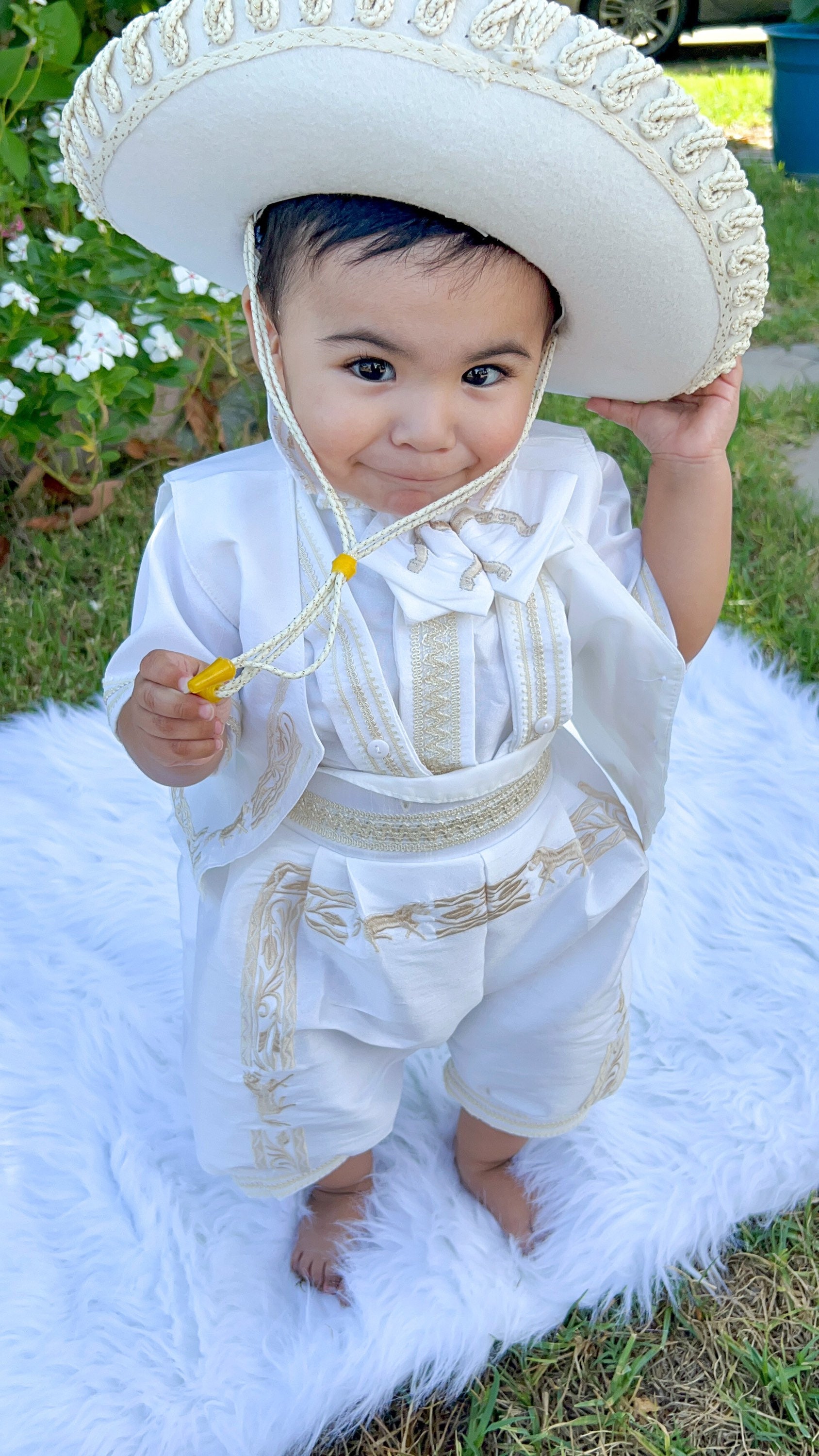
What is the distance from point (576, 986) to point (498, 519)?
0.50 m

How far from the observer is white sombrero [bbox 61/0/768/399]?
29.6 inches

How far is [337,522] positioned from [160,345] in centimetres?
137

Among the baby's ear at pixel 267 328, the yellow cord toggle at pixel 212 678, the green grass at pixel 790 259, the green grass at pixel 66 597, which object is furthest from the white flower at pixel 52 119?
the green grass at pixel 790 259

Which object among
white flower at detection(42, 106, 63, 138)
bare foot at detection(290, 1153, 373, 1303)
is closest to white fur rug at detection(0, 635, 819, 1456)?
bare foot at detection(290, 1153, 373, 1303)

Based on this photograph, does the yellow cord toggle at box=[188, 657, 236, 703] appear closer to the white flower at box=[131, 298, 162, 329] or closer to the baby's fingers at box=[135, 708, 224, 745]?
the baby's fingers at box=[135, 708, 224, 745]

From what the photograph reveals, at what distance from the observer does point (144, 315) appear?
7.48 feet

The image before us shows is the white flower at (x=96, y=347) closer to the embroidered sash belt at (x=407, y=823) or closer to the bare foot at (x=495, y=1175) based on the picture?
the embroidered sash belt at (x=407, y=823)

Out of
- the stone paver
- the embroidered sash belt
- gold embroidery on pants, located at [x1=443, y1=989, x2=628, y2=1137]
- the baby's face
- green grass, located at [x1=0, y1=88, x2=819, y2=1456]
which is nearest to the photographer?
the baby's face

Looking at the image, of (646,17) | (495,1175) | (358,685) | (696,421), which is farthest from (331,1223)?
(646,17)

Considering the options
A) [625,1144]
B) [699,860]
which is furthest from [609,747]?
[699,860]

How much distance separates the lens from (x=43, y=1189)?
1.43m

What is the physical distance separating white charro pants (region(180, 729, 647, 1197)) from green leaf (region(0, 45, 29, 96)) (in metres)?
1.65

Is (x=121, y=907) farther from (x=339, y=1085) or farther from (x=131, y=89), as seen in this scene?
(x=131, y=89)

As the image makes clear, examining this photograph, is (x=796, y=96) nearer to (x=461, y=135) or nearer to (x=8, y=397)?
(x=8, y=397)
